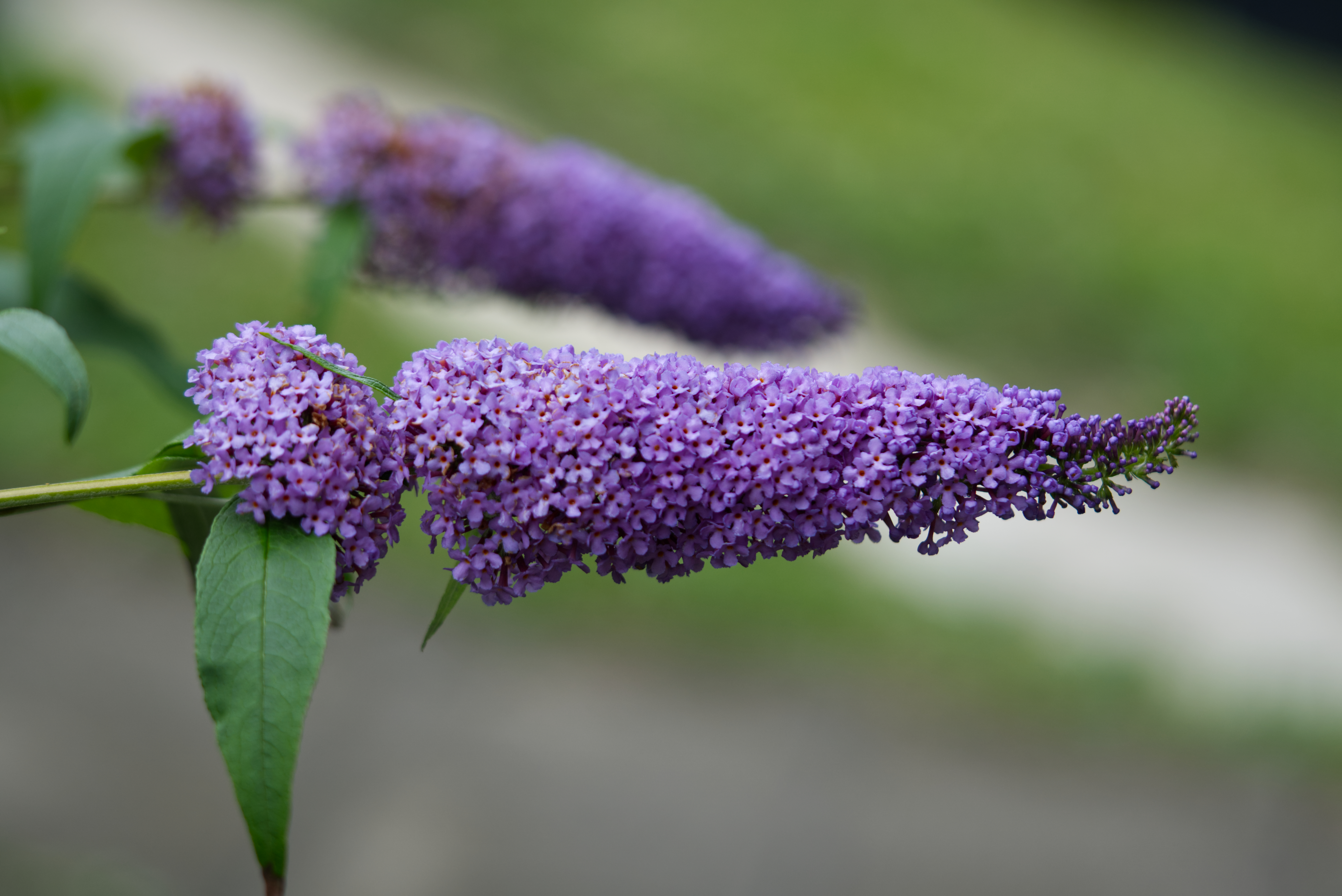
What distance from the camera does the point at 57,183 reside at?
149cm

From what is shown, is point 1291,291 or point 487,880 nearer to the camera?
point 487,880

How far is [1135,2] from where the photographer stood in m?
10.5

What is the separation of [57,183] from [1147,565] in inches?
169

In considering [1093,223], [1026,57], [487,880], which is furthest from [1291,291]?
[487,880]

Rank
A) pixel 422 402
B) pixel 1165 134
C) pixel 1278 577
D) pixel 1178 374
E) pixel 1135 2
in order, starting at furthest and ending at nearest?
pixel 1135 2, pixel 1165 134, pixel 1178 374, pixel 1278 577, pixel 422 402

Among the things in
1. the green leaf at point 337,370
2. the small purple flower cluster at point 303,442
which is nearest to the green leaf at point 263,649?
the small purple flower cluster at point 303,442

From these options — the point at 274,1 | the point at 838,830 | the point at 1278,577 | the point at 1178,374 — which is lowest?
the point at 838,830

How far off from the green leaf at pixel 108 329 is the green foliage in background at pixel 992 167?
15.0 ft

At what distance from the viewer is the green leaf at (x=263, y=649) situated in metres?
0.83

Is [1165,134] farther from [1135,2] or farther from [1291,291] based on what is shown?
[1135,2]

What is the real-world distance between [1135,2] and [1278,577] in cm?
758

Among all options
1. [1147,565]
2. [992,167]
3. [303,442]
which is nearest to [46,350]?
[303,442]

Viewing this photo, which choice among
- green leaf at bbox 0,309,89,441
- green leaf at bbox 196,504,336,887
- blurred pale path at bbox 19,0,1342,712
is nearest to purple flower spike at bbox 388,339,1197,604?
green leaf at bbox 196,504,336,887

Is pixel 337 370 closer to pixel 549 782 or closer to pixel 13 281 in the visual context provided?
pixel 13 281
